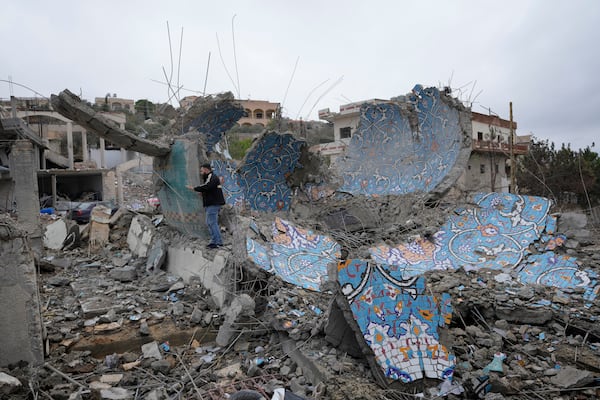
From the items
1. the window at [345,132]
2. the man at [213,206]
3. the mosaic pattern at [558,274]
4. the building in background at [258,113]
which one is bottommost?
the mosaic pattern at [558,274]

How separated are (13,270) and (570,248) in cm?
714

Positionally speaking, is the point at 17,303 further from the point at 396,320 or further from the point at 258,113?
the point at 258,113

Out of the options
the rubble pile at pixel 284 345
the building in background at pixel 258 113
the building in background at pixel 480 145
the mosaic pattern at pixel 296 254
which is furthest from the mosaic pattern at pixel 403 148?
the building in background at pixel 258 113

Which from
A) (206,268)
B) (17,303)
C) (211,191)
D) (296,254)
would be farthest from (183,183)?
(17,303)

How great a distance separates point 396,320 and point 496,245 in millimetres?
4214

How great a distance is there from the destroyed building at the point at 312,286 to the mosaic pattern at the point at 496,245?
0.03 m

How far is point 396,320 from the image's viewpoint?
3.58m

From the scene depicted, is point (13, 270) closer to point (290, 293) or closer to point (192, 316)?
point (192, 316)

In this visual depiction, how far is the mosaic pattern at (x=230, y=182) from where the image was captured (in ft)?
30.4

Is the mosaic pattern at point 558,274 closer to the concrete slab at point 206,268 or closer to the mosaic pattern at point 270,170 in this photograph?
the concrete slab at point 206,268

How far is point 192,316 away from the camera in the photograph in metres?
5.19

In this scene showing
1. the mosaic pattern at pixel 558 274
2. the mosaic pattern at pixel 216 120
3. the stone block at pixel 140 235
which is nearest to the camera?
the mosaic pattern at pixel 558 274

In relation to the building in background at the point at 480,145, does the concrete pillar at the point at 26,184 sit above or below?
below

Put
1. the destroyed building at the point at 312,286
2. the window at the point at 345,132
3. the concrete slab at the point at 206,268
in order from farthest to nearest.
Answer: the window at the point at 345,132 → the concrete slab at the point at 206,268 → the destroyed building at the point at 312,286
